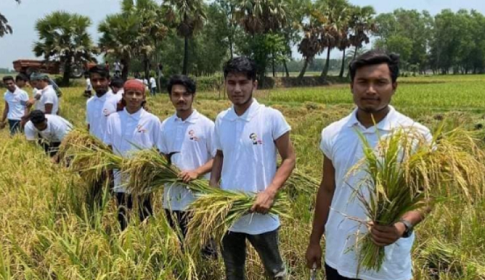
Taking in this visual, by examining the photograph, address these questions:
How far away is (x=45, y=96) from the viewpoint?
6.03 meters

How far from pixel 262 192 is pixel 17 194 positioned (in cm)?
260

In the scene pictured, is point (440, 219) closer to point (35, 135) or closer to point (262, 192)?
point (262, 192)

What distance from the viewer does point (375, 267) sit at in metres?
1.62

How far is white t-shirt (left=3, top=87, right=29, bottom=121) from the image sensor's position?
7.31 m

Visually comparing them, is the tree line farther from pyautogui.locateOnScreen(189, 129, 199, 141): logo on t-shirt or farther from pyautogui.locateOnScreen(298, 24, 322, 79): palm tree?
pyautogui.locateOnScreen(189, 129, 199, 141): logo on t-shirt

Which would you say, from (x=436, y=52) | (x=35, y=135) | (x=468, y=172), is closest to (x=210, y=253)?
(x=468, y=172)

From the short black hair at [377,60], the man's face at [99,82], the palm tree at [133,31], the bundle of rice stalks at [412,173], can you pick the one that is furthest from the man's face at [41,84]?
the palm tree at [133,31]

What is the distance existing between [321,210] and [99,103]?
2986 millimetres

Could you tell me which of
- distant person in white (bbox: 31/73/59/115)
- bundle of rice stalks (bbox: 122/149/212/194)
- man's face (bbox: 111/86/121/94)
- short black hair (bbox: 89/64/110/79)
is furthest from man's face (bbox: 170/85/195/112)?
distant person in white (bbox: 31/73/59/115)

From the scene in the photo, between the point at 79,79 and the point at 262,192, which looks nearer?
the point at 262,192

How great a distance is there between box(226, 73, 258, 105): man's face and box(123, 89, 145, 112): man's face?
1.14 m

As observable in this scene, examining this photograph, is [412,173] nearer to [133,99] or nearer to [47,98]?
[133,99]

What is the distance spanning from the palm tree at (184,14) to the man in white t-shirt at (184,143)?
2515cm

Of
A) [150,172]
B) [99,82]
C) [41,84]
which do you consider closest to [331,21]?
[41,84]
